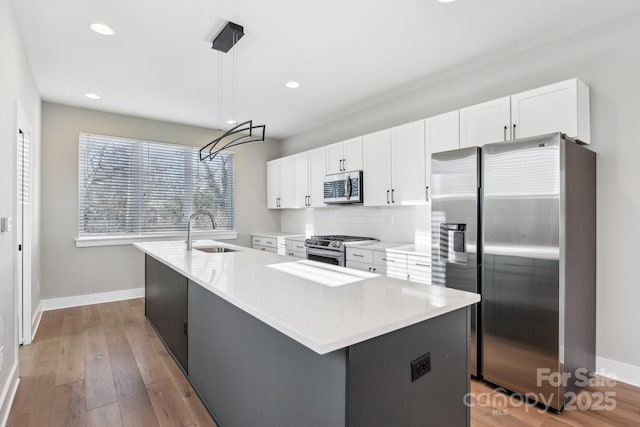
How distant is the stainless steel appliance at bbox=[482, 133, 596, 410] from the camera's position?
215 cm

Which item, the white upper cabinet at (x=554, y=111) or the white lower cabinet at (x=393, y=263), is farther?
the white lower cabinet at (x=393, y=263)

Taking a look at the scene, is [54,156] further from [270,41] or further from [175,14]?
[270,41]

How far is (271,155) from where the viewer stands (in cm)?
635

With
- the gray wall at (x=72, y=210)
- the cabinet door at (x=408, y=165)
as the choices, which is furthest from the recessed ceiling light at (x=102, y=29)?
the cabinet door at (x=408, y=165)

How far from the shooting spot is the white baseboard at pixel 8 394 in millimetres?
1990

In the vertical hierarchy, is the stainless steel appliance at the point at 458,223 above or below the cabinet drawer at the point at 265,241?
above

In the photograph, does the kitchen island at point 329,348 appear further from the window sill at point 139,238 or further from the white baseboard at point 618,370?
the window sill at point 139,238

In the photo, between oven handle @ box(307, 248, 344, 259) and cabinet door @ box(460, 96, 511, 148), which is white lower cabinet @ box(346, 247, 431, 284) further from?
cabinet door @ box(460, 96, 511, 148)

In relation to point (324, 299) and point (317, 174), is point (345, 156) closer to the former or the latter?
point (317, 174)

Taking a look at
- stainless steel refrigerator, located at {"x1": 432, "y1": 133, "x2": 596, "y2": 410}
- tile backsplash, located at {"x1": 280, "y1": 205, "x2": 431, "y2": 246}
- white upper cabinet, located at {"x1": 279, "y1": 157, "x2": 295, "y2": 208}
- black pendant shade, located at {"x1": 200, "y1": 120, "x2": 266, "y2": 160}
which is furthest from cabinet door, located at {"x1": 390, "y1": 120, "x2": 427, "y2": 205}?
white upper cabinet, located at {"x1": 279, "y1": 157, "x2": 295, "y2": 208}

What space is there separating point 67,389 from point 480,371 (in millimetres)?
3008

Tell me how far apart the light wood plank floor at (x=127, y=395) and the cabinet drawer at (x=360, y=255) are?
5.16 ft

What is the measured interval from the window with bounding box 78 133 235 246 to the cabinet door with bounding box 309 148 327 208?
1600mm

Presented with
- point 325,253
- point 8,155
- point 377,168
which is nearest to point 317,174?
point 377,168
